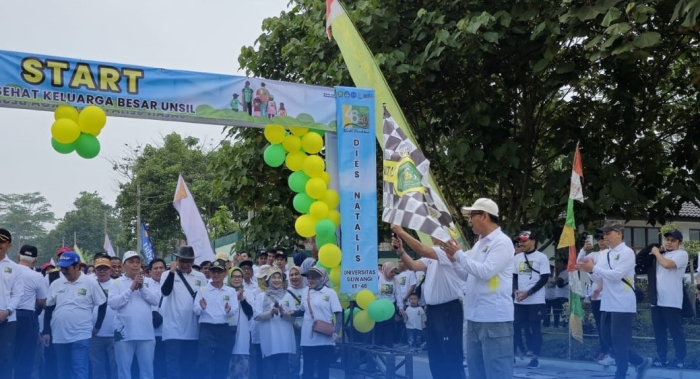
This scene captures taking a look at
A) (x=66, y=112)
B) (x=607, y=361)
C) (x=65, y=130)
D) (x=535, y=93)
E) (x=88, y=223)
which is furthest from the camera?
(x=88, y=223)

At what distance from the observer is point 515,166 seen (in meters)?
12.6

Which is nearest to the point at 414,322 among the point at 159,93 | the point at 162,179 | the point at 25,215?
the point at 159,93

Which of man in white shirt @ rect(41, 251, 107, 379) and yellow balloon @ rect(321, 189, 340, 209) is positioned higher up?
yellow balloon @ rect(321, 189, 340, 209)

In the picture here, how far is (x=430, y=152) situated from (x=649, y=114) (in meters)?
3.94

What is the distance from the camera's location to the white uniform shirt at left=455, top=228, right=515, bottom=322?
670cm

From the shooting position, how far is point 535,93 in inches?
558

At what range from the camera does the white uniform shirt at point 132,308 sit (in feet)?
32.3

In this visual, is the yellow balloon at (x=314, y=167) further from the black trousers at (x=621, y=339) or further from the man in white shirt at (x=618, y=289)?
the black trousers at (x=621, y=339)

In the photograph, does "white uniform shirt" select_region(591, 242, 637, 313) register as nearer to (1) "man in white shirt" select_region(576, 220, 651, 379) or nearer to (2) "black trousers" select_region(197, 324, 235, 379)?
(1) "man in white shirt" select_region(576, 220, 651, 379)

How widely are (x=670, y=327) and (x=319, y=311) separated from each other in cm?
472

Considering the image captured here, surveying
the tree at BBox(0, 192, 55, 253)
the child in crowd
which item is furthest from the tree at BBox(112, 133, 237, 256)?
the tree at BBox(0, 192, 55, 253)

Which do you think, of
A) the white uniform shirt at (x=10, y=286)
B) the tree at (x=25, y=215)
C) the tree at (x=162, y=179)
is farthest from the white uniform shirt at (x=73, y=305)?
the tree at (x=25, y=215)

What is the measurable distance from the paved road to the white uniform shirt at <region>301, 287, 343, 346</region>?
3.86ft

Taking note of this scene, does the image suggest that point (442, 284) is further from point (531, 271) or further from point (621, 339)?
point (531, 271)
